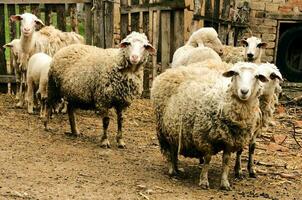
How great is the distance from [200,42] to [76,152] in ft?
11.9

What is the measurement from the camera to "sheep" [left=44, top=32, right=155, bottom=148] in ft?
25.1

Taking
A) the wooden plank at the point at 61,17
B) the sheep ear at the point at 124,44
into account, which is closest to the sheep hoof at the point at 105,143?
the sheep ear at the point at 124,44

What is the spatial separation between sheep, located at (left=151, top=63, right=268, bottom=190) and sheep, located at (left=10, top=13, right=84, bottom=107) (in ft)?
Result: 14.0

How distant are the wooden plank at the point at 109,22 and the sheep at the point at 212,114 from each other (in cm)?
434

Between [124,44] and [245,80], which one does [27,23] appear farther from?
[245,80]

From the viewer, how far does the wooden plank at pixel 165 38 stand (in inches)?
435

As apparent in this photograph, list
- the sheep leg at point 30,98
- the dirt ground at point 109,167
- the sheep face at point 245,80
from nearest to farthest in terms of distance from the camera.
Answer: the sheep face at point 245,80, the dirt ground at point 109,167, the sheep leg at point 30,98

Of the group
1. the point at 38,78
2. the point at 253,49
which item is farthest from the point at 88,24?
the point at 253,49

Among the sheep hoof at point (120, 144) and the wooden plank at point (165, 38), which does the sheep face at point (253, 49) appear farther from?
the sheep hoof at point (120, 144)

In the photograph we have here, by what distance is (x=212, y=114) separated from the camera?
608 centimetres

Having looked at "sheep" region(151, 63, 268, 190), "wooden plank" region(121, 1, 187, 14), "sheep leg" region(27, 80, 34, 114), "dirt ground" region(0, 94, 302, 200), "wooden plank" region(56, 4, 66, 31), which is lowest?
"dirt ground" region(0, 94, 302, 200)

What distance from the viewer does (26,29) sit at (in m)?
9.97

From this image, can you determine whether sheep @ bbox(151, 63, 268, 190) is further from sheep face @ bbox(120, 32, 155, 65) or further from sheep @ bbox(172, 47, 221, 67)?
sheep @ bbox(172, 47, 221, 67)

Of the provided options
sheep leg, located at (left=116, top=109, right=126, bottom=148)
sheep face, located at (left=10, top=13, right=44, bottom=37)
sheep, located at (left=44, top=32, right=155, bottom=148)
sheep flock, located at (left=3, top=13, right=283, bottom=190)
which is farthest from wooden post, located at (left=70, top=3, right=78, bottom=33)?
sheep leg, located at (left=116, top=109, right=126, bottom=148)
